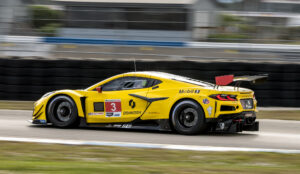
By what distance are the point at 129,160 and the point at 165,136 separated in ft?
7.72

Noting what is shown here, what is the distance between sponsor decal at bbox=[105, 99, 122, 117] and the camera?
9.04 metres

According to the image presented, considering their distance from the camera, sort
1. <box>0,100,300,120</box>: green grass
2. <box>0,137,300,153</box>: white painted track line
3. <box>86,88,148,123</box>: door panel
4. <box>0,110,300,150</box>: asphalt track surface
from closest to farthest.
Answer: <box>0,137,300,153</box>: white painted track line
<box>0,110,300,150</box>: asphalt track surface
<box>86,88,148,123</box>: door panel
<box>0,100,300,120</box>: green grass

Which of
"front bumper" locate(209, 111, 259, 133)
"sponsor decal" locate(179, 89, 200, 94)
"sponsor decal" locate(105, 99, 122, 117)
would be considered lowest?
"front bumper" locate(209, 111, 259, 133)

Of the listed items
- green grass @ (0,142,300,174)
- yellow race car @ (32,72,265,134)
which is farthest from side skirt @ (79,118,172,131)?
green grass @ (0,142,300,174)

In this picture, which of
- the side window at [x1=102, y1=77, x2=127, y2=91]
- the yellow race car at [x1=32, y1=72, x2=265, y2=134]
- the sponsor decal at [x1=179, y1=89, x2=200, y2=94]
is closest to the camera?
the yellow race car at [x1=32, y1=72, x2=265, y2=134]

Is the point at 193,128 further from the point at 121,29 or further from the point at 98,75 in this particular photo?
the point at 121,29

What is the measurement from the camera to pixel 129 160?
6.21 meters

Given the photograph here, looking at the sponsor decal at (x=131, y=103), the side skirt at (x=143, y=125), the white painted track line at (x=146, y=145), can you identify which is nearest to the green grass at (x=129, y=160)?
the white painted track line at (x=146, y=145)

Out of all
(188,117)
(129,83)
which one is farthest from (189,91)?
(129,83)

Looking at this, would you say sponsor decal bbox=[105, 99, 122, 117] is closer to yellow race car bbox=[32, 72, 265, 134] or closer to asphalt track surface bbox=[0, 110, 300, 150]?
yellow race car bbox=[32, 72, 265, 134]

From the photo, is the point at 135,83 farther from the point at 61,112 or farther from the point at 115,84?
the point at 61,112

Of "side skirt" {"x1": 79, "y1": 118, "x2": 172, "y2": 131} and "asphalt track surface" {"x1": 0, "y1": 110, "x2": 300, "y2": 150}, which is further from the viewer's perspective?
"side skirt" {"x1": 79, "y1": 118, "x2": 172, "y2": 131}

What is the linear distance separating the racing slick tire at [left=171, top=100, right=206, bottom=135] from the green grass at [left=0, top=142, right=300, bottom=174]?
163cm

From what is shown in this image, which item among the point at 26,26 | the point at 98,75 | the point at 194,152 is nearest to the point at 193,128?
Result: the point at 194,152
